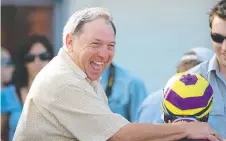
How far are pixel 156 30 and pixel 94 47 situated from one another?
5.91 m

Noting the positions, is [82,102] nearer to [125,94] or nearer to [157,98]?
[157,98]

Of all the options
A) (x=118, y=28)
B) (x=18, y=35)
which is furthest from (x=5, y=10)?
(x=118, y=28)

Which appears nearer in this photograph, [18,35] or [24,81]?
[24,81]

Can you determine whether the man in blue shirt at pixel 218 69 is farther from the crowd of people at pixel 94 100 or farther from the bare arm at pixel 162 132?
the bare arm at pixel 162 132

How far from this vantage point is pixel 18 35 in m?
11.6

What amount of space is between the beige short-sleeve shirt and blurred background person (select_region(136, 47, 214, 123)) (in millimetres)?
2122

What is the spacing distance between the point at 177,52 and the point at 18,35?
2088mm

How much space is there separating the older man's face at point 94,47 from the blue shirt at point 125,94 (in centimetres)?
282

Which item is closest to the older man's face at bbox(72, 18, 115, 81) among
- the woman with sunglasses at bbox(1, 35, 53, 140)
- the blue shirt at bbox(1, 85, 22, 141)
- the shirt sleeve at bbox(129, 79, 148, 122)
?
the shirt sleeve at bbox(129, 79, 148, 122)

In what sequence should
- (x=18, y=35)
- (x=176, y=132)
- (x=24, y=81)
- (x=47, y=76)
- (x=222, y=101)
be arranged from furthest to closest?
(x=18, y=35)
(x=24, y=81)
(x=222, y=101)
(x=47, y=76)
(x=176, y=132)

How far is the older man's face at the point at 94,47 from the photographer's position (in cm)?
502

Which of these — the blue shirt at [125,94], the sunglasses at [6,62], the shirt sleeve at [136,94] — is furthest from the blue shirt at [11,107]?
the sunglasses at [6,62]

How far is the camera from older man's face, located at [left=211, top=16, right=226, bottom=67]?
5691 mm

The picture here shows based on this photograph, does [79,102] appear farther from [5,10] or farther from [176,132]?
[5,10]
